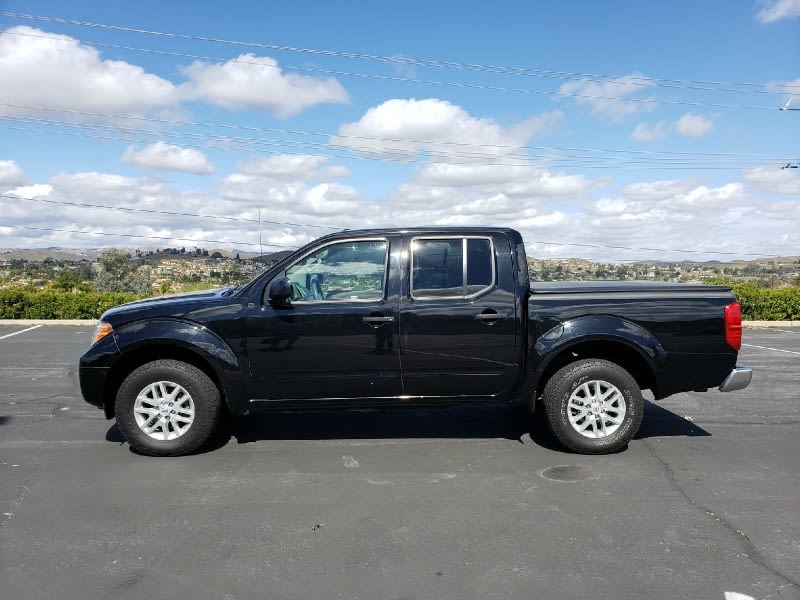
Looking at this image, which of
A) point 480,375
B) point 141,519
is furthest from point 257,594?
point 480,375

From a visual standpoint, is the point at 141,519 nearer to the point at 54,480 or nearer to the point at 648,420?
the point at 54,480

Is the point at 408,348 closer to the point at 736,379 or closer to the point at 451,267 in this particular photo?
the point at 451,267

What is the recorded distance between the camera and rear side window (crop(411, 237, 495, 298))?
5250 millimetres

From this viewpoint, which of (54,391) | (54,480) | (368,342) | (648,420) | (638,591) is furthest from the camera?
(54,391)

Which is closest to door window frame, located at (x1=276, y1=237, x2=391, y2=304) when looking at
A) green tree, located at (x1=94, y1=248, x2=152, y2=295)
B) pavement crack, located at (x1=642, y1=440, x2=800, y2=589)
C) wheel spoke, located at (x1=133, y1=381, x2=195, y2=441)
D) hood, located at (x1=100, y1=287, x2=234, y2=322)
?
hood, located at (x1=100, y1=287, x2=234, y2=322)

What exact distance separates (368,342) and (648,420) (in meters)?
3.24

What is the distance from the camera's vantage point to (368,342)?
5113 millimetres

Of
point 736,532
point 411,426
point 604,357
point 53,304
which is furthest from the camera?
point 53,304

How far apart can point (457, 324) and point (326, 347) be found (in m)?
1.11

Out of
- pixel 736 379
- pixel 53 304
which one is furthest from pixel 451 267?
pixel 53 304

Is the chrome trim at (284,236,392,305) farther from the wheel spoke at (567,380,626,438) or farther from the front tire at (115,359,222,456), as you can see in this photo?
the wheel spoke at (567,380,626,438)

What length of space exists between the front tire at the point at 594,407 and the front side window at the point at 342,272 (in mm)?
1758

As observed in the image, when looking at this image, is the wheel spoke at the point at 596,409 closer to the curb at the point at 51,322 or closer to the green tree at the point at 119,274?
the curb at the point at 51,322

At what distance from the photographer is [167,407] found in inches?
204
